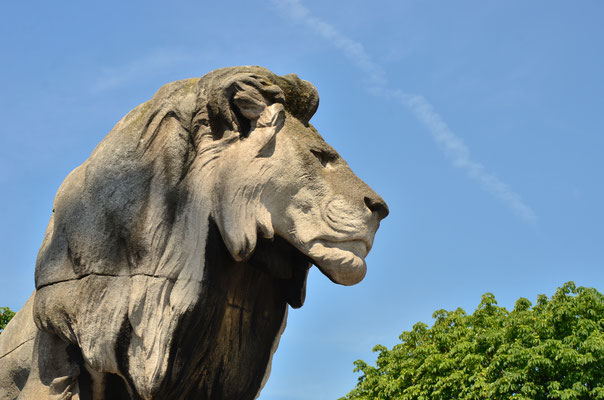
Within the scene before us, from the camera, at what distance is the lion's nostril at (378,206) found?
4.99 m

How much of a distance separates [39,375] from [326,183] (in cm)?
209

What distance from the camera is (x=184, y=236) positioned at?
16.1 ft

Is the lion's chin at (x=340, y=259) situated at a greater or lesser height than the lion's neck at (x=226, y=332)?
greater

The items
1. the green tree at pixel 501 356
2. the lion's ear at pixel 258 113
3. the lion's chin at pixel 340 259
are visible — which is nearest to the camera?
the lion's chin at pixel 340 259

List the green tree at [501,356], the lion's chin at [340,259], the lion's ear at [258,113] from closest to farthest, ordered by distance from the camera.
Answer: the lion's chin at [340,259], the lion's ear at [258,113], the green tree at [501,356]

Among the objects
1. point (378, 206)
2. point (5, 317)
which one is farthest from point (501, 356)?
point (378, 206)

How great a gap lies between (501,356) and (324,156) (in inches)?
659

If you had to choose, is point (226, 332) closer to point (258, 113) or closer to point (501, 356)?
point (258, 113)

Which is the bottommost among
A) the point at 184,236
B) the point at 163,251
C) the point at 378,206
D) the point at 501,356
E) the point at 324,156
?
the point at 163,251

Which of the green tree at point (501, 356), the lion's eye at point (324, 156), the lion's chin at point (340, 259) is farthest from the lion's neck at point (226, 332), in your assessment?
the green tree at point (501, 356)

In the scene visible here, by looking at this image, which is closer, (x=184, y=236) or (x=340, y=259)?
(x=340, y=259)

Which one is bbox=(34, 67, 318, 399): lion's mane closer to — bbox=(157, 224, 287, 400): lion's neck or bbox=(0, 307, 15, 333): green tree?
bbox=(157, 224, 287, 400): lion's neck

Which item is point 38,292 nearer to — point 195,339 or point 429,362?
point 195,339

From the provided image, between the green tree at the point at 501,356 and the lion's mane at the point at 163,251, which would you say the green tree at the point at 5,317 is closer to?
the green tree at the point at 501,356
